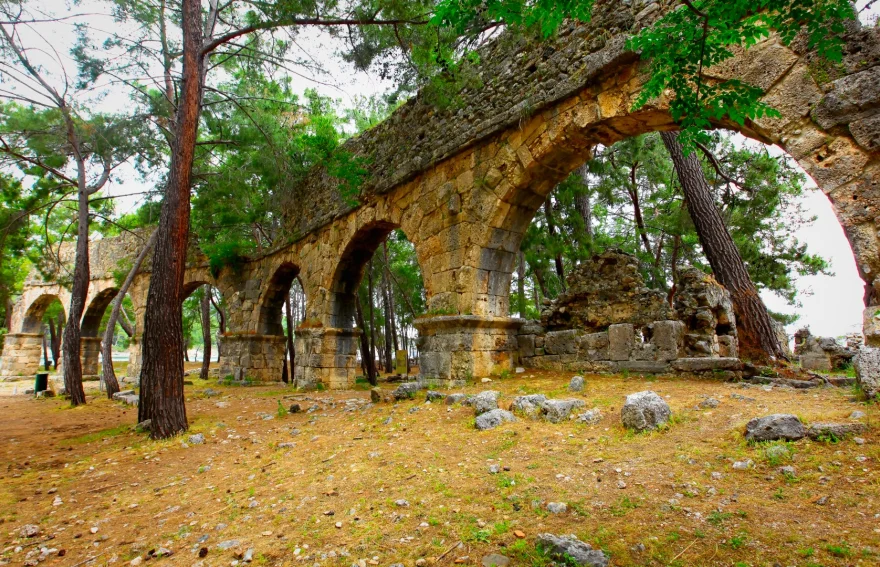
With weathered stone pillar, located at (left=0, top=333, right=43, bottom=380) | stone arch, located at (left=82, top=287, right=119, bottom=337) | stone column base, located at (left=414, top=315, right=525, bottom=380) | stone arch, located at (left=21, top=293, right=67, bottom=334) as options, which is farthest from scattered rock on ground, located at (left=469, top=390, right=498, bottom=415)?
weathered stone pillar, located at (left=0, top=333, right=43, bottom=380)

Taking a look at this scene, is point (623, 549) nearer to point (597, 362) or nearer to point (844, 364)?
point (597, 362)

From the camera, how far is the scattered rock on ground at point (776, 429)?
2.81 metres

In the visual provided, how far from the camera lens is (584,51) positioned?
5477mm

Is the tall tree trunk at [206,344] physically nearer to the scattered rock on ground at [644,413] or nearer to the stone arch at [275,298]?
the stone arch at [275,298]

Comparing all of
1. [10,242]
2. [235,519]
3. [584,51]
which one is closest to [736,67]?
[584,51]

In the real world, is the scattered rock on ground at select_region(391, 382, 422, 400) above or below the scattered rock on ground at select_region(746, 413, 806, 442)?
below

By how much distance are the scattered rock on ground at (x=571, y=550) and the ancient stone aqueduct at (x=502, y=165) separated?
2691mm

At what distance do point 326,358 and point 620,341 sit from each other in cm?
609

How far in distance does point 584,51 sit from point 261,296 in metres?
9.86

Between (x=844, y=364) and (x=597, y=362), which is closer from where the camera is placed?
(x=597, y=362)

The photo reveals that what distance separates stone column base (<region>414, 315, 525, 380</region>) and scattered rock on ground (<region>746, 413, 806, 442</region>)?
12.2 ft

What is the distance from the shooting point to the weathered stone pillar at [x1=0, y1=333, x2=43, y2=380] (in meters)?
19.2

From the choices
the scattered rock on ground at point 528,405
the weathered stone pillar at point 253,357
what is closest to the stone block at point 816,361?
the scattered rock on ground at point 528,405

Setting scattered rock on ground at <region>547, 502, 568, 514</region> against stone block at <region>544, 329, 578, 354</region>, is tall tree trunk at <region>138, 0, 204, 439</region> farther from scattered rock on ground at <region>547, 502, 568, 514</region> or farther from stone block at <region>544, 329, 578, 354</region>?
stone block at <region>544, 329, 578, 354</region>
